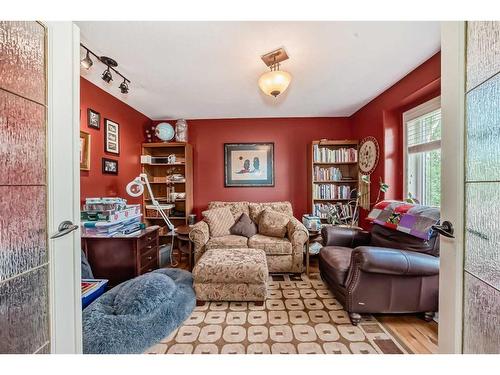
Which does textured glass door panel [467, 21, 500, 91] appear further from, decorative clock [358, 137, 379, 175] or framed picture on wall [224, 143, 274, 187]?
framed picture on wall [224, 143, 274, 187]

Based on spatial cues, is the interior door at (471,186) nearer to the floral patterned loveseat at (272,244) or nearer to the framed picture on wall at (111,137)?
the floral patterned loveseat at (272,244)

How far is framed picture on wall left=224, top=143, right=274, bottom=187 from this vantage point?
3.86 m

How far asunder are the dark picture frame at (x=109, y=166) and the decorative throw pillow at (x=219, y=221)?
1.33m

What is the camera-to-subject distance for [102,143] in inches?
106

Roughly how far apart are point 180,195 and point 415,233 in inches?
125

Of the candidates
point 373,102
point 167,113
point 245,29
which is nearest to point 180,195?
point 167,113

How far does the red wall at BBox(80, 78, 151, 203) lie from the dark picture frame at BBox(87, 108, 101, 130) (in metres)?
0.04

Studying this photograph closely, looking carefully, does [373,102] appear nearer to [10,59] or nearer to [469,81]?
[469,81]

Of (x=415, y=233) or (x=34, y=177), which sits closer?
(x=34, y=177)

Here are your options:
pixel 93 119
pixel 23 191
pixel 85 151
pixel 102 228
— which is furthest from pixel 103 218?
pixel 23 191

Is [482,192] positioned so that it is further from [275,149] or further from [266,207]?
[275,149]

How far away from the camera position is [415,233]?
1.92m

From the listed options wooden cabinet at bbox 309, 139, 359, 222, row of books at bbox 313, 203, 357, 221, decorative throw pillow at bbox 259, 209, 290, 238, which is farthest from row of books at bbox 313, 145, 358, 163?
decorative throw pillow at bbox 259, 209, 290, 238

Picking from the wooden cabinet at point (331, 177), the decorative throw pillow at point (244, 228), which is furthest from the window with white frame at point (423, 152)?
the decorative throw pillow at point (244, 228)
